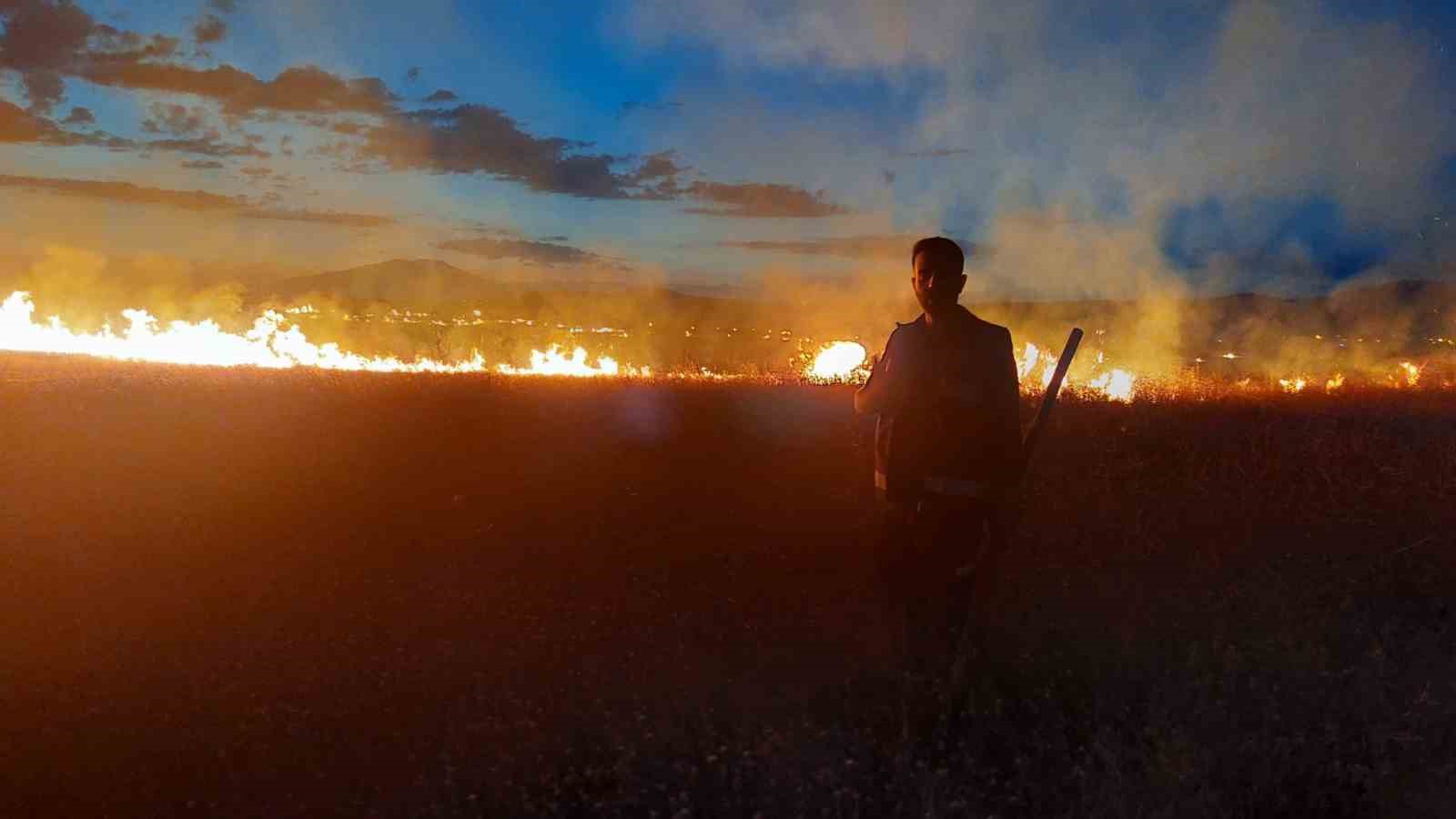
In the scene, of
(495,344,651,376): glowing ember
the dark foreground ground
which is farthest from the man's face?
(495,344,651,376): glowing ember

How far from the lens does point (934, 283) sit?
500 cm

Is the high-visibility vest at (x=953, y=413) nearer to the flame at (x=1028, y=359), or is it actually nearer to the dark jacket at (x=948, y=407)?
the dark jacket at (x=948, y=407)

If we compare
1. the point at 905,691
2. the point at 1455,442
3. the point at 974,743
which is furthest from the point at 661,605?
the point at 1455,442

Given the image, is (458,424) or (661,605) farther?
(458,424)

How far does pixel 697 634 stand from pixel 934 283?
2532mm

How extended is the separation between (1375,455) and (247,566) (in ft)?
33.7

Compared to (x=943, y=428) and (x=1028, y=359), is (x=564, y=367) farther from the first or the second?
(x=943, y=428)

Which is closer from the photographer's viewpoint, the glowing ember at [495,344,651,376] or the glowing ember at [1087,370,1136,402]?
the glowing ember at [1087,370,1136,402]

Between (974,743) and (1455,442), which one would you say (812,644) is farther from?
(1455,442)

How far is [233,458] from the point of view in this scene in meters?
12.0

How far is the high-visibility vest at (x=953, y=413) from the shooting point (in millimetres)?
5039

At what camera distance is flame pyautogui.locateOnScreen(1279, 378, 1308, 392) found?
1780 centimetres

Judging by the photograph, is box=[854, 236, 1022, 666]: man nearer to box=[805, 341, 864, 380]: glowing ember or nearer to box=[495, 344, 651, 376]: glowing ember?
box=[805, 341, 864, 380]: glowing ember

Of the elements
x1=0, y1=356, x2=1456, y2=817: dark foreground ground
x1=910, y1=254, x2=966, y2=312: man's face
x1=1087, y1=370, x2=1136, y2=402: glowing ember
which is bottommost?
x1=0, y1=356, x2=1456, y2=817: dark foreground ground
